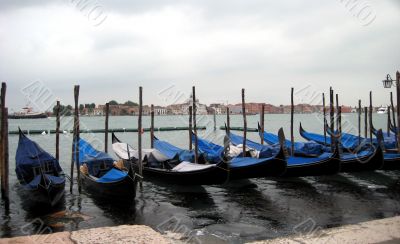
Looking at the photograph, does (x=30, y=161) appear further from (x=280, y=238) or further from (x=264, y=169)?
(x=280, y=238)

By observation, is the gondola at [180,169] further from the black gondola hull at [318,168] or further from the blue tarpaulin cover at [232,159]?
the black gondola hull at [318,168]

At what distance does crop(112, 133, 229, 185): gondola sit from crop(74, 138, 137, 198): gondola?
0.50 m

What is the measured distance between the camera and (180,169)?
11336mm

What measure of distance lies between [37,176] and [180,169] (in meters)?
3.87

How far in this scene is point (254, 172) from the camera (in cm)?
1136

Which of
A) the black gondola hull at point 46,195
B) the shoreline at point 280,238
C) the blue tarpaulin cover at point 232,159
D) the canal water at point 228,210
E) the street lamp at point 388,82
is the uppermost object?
the street lamp at point 388,82

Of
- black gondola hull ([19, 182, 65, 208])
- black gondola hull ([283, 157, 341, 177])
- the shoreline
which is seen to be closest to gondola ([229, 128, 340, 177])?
black gondola hull ([283, 157, 341, 177])

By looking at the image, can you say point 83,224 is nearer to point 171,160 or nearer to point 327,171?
point 171,160

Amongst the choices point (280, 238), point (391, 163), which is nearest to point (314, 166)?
point (391, 163)

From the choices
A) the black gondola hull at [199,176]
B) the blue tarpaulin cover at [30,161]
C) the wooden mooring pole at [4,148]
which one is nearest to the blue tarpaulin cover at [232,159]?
the black gondola hull at [199,176]

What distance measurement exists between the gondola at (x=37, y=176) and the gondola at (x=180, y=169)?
1.86 metres

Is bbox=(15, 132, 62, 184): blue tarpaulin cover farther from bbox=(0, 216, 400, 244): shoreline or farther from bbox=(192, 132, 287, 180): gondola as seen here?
bbox=(0, 216, 400, 244): shoreline

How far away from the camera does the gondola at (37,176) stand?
8828mm

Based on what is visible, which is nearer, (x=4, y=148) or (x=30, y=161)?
(x=4, y=148)
